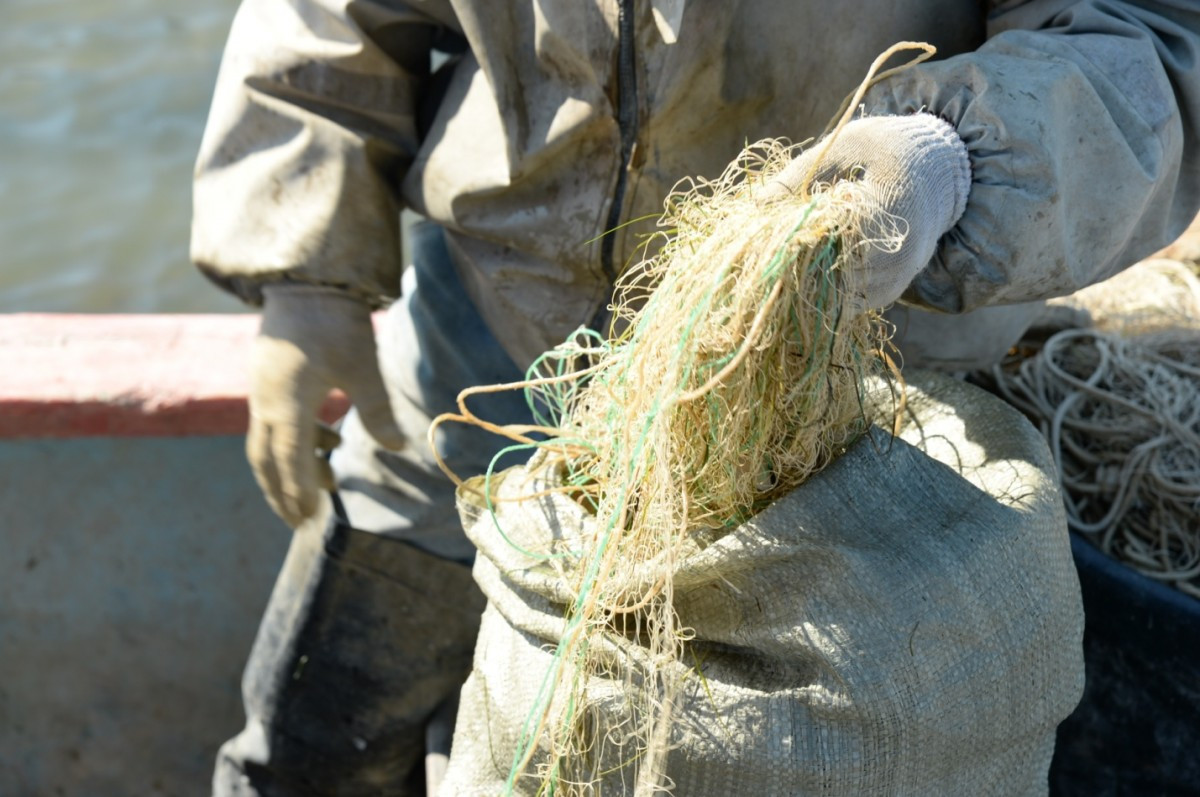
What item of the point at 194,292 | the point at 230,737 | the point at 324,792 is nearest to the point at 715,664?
the point at 324,792

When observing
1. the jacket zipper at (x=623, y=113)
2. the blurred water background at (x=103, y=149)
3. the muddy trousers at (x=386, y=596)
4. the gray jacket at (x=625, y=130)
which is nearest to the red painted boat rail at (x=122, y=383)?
the muddy trousers at (x=386, y=596)

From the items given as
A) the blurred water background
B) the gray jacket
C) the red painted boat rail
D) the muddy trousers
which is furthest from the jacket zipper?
the blurred water background

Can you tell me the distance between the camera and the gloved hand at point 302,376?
1.80 m

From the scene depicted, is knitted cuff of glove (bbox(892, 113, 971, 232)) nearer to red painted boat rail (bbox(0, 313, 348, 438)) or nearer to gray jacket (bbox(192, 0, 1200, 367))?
gray jacket (bbox(192, 0, 1200, 367))

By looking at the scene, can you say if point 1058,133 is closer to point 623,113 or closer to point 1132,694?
point 623,113

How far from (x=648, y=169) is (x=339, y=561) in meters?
0.90

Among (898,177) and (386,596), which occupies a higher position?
(898,177)

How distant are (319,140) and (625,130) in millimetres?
473

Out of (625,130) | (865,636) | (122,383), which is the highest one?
(625,130)

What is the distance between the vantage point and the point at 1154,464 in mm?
1952

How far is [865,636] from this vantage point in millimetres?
1211

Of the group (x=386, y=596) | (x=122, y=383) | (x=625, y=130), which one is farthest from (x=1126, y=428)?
(x=122, y=383)

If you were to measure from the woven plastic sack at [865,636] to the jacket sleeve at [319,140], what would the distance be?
612 mm

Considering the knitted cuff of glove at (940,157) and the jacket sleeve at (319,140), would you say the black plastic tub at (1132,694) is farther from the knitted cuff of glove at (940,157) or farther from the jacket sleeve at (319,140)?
the jacket sleeve at (319,140)
